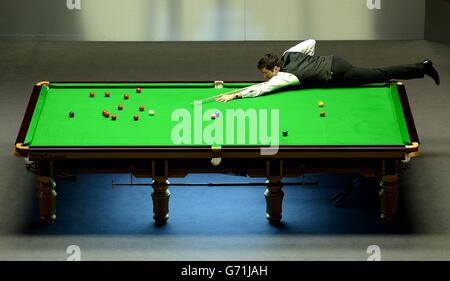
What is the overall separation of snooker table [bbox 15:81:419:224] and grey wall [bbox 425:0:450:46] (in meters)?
3.06

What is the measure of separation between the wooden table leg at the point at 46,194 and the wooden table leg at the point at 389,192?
2.40m

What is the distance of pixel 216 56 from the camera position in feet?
41.7

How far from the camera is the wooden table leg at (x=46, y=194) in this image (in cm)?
925

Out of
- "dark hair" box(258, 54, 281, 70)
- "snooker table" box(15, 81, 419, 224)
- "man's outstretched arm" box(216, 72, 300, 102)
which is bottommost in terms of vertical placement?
"snooker table" box(15, 81, 419, 224)

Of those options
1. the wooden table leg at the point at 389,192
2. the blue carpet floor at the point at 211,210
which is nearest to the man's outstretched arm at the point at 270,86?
the blue carpet floor at the point at 211,210

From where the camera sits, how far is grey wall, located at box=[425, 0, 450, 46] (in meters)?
12.7

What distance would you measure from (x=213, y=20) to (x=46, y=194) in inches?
172

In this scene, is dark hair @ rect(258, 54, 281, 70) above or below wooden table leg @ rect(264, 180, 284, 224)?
above

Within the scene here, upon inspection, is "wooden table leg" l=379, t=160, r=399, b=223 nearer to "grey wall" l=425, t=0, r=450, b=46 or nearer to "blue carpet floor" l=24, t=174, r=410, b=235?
"blue carpet floor" l=24, t=174, r=410, b=235

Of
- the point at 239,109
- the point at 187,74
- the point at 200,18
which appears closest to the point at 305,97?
the point at 239,109

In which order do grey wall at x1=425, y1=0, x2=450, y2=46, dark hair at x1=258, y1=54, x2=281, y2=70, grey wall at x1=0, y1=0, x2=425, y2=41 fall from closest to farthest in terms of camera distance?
dark hair at x1=258, y1=54, x2=281, y2=70, grey wall at x1=425, y1=0, x2=450, y2=46, grey wall at x1=0, y1=0, x2=425, y2=41

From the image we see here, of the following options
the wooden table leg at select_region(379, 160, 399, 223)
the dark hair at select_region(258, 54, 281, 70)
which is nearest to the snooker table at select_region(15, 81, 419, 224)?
the wooden table leg at select_region(379, 160, 399, 223)

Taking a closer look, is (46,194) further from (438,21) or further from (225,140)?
(438,21)

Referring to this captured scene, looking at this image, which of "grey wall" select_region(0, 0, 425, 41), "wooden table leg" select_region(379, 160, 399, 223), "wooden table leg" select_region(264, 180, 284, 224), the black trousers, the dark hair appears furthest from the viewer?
"grey wall" select_region(0, 0, 425, 41)
